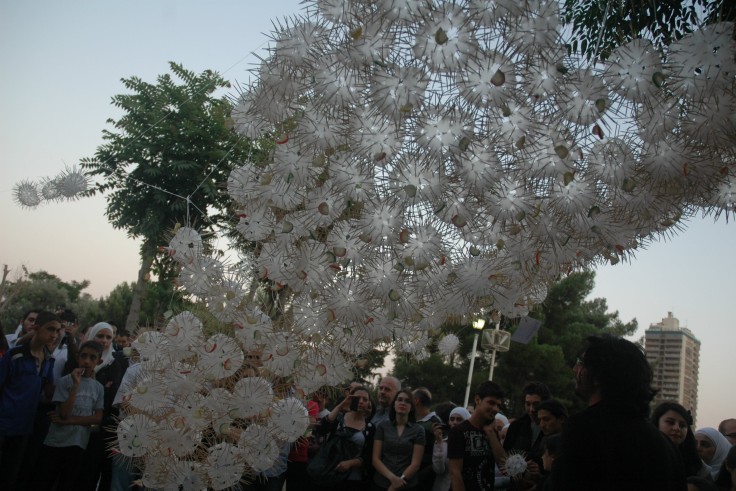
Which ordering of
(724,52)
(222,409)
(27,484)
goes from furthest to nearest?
(27,484) < (222,409) < (724,52)

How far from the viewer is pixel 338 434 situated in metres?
5.29

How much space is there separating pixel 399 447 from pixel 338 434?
19.1 inches

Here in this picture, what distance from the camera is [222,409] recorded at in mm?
2719

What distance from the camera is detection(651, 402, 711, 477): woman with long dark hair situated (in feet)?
11.9

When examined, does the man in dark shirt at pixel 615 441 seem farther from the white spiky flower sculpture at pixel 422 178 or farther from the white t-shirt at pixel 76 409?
the white t-shirt at pixel 76 409

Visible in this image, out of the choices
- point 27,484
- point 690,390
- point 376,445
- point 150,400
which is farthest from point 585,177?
point 690,390

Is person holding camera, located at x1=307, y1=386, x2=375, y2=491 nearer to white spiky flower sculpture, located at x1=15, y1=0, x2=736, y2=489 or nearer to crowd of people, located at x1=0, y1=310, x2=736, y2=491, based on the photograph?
crowd of people, located at x1=0, y1=310, x2=736, y2=491

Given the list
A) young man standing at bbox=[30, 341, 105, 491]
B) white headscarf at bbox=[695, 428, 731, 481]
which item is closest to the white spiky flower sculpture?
white headscarf at bbox=[695, 428, 731, 481]

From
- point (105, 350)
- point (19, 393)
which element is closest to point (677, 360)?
point (105, 350)

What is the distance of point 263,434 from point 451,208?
1.31 metres

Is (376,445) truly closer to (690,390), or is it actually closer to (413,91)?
(413,91)

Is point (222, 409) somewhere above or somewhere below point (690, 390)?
below

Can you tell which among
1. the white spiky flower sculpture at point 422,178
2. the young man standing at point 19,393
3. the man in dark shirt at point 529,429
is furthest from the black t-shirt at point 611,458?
the young man standing at point 19,393

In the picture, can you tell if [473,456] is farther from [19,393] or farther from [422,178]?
[19,393]
